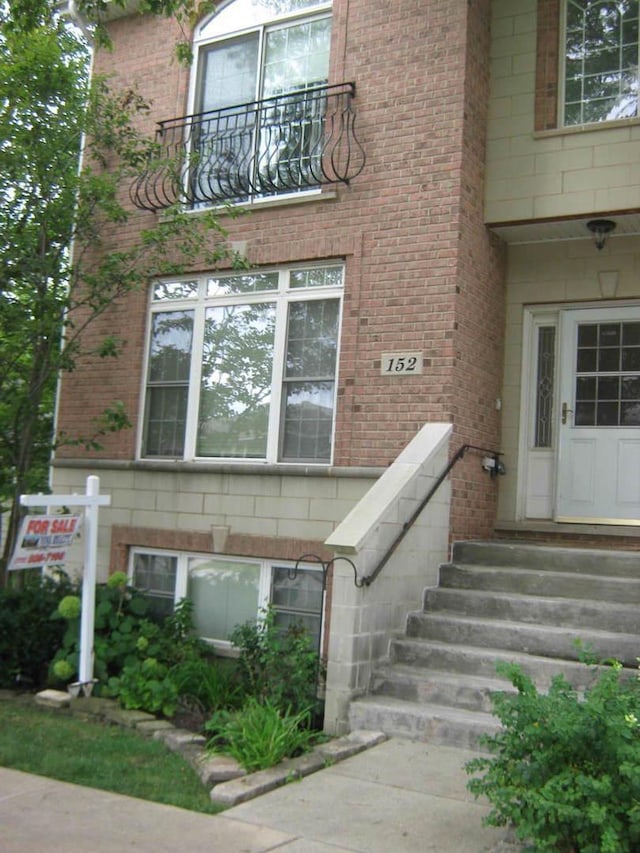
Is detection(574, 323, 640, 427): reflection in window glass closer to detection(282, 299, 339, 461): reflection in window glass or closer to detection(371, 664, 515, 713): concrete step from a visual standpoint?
detection(282, 299, 339, 461): reflection in window glass

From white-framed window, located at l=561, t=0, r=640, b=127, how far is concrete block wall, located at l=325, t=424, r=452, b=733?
3.34 meters

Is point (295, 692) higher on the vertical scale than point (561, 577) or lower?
lower

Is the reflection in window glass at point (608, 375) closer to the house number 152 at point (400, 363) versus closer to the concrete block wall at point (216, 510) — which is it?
the house number 152 at point (400, 363)

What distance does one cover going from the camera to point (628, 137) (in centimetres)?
813

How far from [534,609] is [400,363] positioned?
2458 mm

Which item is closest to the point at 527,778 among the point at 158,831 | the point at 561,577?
the point at 158,831

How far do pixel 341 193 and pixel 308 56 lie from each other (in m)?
1.73

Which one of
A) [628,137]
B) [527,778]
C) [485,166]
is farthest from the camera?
[485,166]

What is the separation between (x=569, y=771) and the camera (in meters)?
4.08

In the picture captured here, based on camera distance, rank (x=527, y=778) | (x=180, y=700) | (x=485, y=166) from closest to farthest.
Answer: (x=527, y=778) → (x=180, y=700) → (x=485, y=166)

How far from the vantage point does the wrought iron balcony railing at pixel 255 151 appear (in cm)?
894

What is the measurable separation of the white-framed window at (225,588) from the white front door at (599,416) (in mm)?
2485

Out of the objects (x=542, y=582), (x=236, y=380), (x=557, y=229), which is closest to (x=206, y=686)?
(x=542, y=582)

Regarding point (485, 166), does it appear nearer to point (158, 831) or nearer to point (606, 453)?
point (606, 453)
